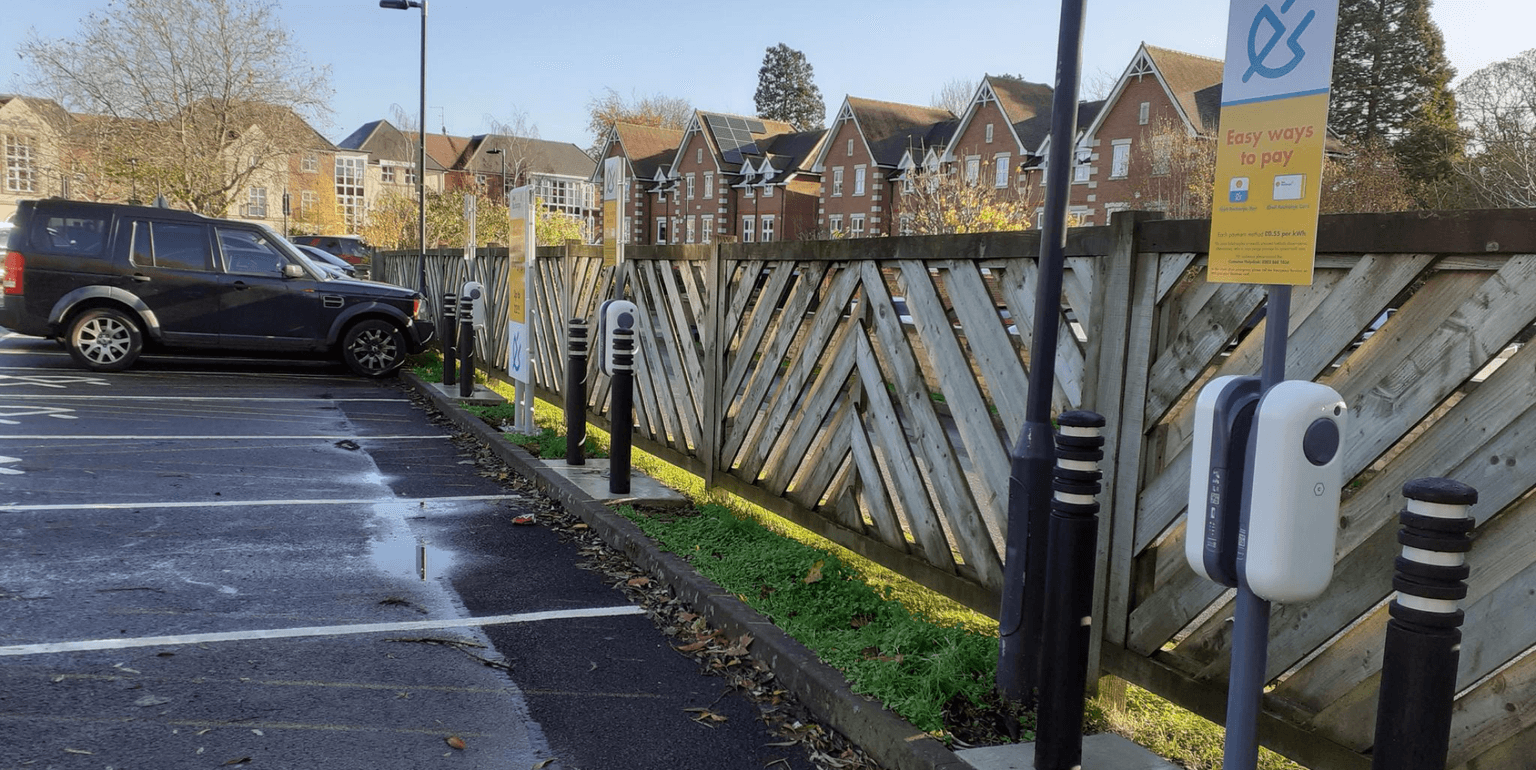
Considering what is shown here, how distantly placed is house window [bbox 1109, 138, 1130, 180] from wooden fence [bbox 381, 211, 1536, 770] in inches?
1729

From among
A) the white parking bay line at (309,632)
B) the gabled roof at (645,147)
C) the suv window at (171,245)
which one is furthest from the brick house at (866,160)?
the white parking bay line at (309,632)

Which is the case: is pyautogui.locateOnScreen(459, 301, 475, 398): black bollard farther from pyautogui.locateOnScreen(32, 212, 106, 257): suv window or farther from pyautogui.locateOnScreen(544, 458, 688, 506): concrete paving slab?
pyautogui.locateOnScreen(32, 212, 106, 257): suv window

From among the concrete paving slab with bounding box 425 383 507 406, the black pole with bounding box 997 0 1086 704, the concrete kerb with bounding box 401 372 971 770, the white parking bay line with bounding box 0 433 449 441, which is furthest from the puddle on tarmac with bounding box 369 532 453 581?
the concrete paving slab with bounding box 425 383 507 406

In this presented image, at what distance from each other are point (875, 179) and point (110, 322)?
5049 centimetres

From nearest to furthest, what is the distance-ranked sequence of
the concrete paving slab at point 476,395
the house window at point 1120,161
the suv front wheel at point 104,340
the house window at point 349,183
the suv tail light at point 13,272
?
1. the concrete paving slab at point 476,395
2. the suv tail light at point 13,272
3. the suv front wheel at point 104,340
4. the house window at point 1120,161
5. the house window at point 349,183

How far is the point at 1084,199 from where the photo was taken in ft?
161

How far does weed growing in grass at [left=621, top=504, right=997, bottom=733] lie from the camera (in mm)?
3832

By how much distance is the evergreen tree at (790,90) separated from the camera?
114750 millimetres

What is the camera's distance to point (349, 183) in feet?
291

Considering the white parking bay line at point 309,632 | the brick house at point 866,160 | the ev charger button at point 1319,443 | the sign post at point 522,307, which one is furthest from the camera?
the brick house at point 866,160

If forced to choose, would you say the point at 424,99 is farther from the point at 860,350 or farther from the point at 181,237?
the point at 860,350

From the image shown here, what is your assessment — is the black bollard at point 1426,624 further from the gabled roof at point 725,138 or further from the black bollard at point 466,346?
the gabled roof at point 725,138

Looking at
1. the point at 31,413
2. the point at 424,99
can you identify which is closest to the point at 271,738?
the point at 31,413

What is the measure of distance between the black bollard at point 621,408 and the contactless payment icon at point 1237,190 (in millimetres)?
4885
